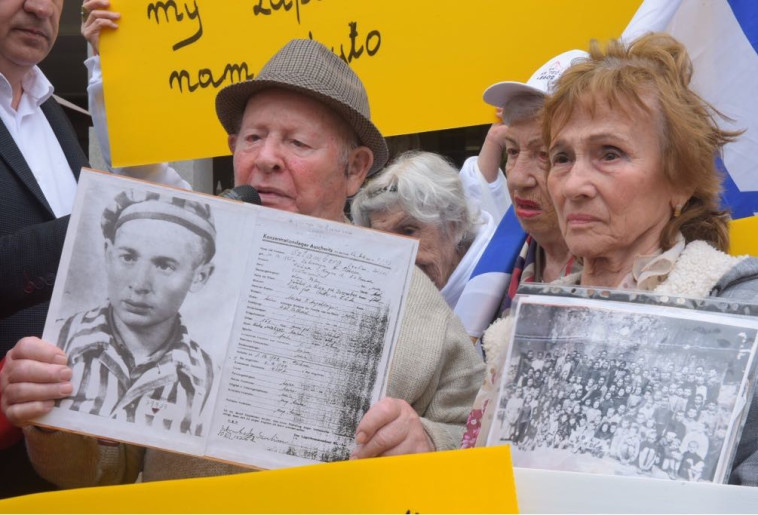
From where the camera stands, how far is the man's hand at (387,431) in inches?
68.9

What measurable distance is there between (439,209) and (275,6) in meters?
1.05

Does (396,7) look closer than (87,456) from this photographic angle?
No

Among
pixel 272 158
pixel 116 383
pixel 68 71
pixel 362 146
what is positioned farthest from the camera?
pixel 68 71

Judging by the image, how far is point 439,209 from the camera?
156 inches

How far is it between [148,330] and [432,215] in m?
2.28

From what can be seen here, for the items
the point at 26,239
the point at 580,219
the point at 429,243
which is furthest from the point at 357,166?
the point at 429,243

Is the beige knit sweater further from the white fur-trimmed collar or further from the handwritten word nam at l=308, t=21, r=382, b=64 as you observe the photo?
the handwritten word nam at l=308, t=21, r=382, b=64

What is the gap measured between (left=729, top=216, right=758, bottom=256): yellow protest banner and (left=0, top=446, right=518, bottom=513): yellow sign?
1.17m

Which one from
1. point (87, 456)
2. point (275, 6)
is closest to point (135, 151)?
point (275, 6)

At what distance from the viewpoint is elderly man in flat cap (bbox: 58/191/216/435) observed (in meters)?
1.76

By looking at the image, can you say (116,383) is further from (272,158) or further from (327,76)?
(327,76)

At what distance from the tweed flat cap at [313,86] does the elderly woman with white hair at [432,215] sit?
1.32 meters

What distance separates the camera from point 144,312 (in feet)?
5.79

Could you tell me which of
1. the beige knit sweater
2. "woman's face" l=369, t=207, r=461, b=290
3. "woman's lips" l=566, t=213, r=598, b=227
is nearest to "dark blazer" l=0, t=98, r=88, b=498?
the beige knit sweater
